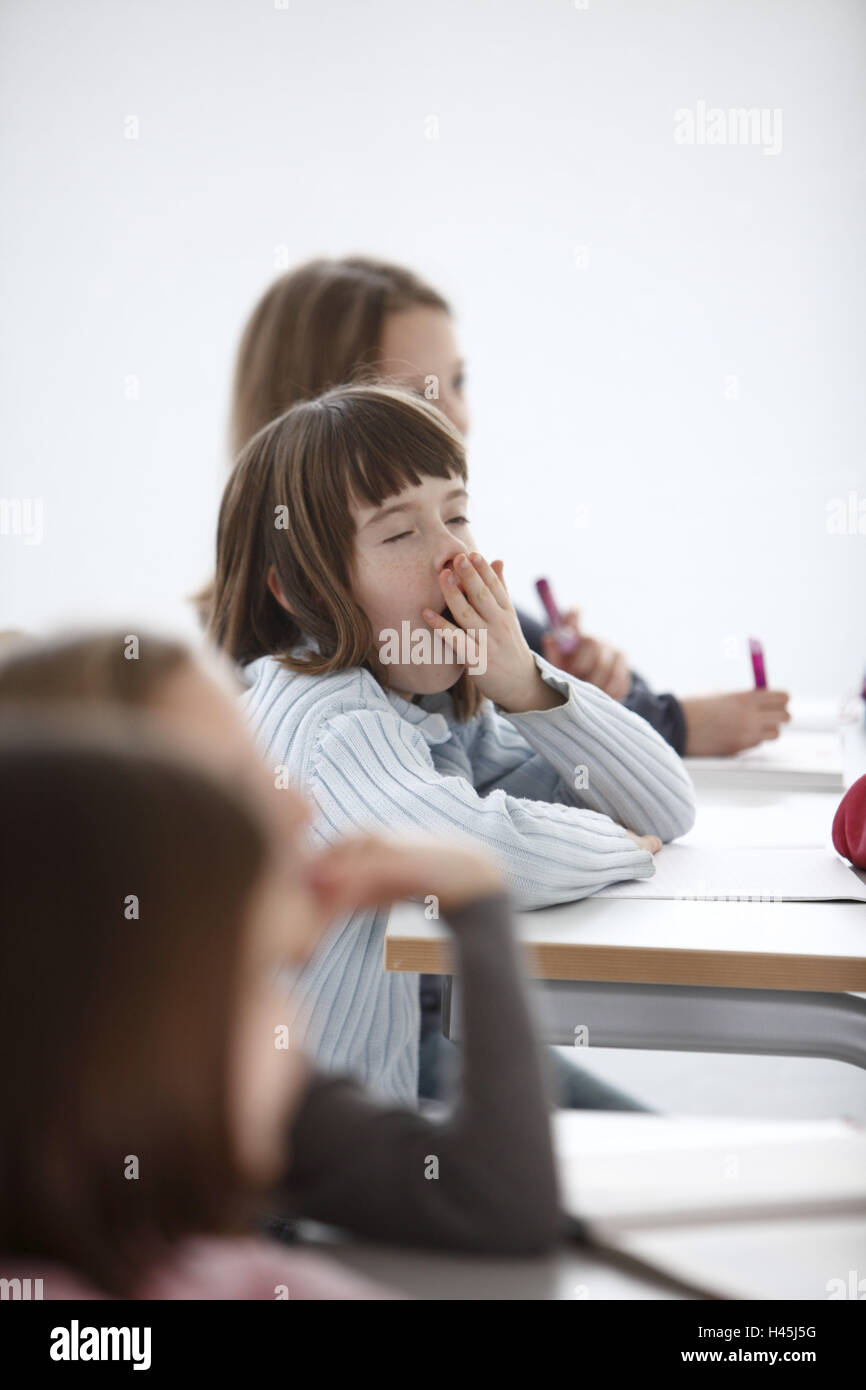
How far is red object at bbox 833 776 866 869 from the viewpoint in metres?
1.24

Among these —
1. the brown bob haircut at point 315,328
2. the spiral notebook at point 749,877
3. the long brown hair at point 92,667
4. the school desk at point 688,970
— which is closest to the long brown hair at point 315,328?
the brown bob haircut at point 315,328

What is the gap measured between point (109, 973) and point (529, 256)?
353 centimetres

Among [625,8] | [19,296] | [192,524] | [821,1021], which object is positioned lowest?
[821,1021]

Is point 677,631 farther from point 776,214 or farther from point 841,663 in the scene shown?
point 776,214

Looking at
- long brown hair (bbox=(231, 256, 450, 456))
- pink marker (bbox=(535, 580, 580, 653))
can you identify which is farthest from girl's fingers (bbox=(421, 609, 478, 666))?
long brown hair (bbox=(231, 256, 450, 456))

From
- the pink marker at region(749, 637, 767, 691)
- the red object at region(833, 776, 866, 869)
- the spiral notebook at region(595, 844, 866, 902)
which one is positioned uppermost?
the pink marker at region(749, 637, 767, 691)

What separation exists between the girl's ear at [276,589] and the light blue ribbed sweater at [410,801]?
8 centimetres

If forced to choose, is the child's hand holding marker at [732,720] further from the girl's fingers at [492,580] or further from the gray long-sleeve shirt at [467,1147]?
the gray long-sleeve shirt at [467,1147]

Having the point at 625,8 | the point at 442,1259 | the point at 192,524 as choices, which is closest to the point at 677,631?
the point at 192,524

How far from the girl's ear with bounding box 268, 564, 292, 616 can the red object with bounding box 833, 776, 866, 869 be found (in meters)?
0.59

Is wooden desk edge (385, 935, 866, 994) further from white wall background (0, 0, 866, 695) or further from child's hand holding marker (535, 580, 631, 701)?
white wall background (0, 0, 866, 695)

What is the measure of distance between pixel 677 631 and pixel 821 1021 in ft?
8.64

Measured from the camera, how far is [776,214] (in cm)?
355

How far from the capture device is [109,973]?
15.7 inches
